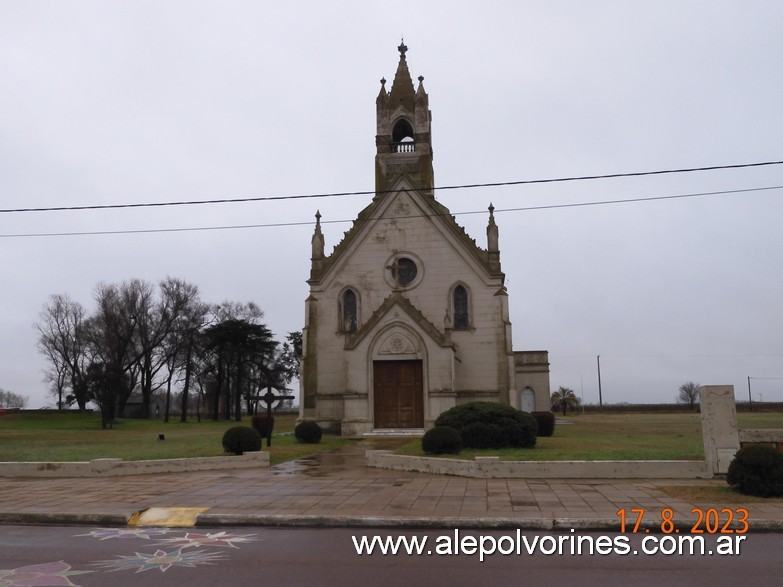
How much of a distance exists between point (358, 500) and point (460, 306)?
22578 mm

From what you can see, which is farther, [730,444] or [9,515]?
[730,444]

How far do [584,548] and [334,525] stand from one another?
12.9ft

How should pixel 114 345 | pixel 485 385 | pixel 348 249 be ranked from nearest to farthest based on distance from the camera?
pixel 485 385 → pixel 348 249 → pixel 114 345

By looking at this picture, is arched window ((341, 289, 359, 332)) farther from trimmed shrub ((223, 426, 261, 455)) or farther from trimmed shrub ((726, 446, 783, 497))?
trimmed shrub ((726, 446, 783, 497))

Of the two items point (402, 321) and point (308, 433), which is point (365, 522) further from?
point (402, 321)

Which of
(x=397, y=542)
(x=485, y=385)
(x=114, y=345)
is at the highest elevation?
(x=114, y=345)

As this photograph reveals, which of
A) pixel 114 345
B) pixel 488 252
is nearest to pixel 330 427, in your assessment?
pixel 488 252

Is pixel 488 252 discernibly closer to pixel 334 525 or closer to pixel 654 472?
pixel 654 472

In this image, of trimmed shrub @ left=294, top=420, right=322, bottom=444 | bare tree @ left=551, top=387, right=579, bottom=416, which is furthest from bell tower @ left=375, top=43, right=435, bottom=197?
bare tree @ left=551, top=387, right=579, bottom=416

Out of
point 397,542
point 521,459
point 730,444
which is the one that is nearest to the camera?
point 397,542

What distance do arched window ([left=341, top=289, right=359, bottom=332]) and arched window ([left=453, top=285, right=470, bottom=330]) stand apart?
5.23 meters

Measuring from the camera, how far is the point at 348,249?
35656 mm

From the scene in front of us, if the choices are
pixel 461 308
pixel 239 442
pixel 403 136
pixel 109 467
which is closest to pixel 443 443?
pixel 239 442

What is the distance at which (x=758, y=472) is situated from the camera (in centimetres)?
1228
